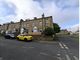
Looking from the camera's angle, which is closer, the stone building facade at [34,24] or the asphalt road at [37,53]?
the asphalt road at [37,53]

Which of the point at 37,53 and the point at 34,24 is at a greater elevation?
the point at 34,24

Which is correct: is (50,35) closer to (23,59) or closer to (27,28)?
(27,28)

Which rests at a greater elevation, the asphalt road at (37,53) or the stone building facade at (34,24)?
the stone building facade at (34,24)

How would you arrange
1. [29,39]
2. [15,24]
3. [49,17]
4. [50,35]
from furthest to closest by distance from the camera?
[15,24] < [49,17] < [50,35] < [29,39]

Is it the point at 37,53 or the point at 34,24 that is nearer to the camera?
the point at 37,53

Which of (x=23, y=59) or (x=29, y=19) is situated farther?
(x=29, y=19)

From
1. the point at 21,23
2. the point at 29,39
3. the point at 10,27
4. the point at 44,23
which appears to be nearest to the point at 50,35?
the point at 29,39

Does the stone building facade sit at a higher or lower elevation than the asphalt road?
higher

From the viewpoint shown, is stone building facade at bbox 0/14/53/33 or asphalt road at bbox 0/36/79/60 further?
stone building facade at bbox 0/14/53/33

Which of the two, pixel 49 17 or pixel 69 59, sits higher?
pixel 49 17

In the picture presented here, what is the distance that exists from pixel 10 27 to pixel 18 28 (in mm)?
5565

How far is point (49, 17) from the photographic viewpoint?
163ft

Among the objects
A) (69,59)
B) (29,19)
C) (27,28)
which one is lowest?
(69,59)

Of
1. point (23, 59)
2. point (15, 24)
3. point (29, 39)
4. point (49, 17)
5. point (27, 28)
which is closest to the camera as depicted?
point (23, 59)
